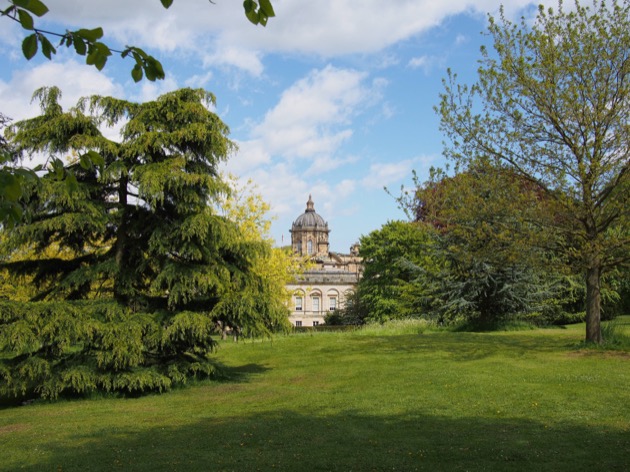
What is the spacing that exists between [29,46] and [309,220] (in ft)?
374

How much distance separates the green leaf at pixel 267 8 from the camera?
3008mm

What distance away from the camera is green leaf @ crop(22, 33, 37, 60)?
9.86 ft

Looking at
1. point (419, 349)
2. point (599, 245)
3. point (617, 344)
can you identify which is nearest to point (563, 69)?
point (599, 245)

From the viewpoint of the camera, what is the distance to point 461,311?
27266mm

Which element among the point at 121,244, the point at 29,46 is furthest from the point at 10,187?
the point at 121,244

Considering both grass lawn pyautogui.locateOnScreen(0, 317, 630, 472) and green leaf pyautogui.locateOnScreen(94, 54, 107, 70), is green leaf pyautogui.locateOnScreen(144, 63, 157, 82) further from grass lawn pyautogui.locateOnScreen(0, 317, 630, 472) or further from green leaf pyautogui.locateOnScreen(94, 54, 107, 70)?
grass lawn pyautogui.locateOnScreen(0, 317, 630, 472)

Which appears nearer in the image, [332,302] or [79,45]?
[79,45]

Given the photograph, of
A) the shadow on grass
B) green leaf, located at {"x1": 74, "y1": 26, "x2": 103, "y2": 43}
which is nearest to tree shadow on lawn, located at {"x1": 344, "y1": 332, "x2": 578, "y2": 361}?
the shadow on grass

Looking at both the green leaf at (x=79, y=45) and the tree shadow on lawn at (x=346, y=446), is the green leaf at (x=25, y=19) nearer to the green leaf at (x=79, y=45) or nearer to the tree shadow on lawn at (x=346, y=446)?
the green leaf at (x=79, y=45)

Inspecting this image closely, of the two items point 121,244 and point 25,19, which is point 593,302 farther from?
point 25,19

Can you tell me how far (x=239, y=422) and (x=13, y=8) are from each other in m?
7.74

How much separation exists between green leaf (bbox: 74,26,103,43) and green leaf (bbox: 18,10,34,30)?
0.72 feet

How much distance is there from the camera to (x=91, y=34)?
3000mm

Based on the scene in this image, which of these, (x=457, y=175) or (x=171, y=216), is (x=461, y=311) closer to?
(x=457, y=175)
